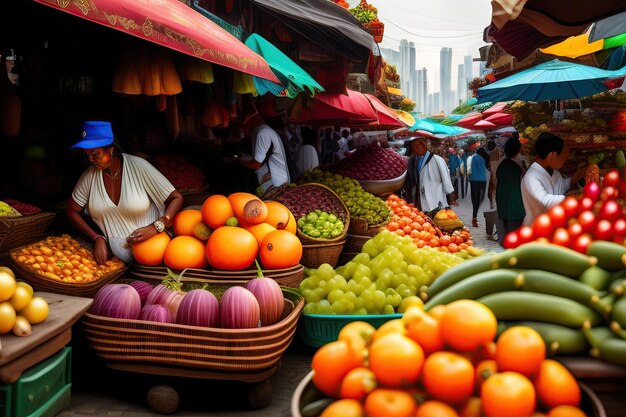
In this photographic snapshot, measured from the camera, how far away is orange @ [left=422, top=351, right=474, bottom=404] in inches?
63.5

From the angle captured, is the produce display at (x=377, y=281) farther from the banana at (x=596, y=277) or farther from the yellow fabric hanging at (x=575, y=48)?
the yellow fabric hanging at (x=575, y=48)

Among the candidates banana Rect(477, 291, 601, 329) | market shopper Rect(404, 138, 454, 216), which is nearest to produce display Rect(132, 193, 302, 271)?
banana Rect(477, 291, 601, 329)

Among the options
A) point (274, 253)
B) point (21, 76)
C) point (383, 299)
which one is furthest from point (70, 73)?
point (383, 299)

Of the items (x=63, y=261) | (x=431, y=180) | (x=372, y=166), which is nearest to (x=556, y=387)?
(x=63, y=261)

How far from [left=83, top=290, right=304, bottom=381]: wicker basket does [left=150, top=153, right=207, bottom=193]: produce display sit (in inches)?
100.0

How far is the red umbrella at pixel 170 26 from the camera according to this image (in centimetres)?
287

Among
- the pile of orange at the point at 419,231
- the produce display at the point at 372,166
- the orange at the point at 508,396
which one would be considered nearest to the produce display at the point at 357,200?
the pile of orange at the point at 419,231

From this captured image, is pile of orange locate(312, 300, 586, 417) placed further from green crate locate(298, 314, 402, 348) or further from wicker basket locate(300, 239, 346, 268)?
wicker basket locate(300, 239, 346, 268)

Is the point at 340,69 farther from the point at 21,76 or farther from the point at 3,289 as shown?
the point at 3,289

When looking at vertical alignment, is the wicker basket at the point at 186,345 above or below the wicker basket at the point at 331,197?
below

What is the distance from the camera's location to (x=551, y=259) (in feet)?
6.40

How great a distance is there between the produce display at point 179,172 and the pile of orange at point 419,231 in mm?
2490

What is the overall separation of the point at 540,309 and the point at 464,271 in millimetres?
377

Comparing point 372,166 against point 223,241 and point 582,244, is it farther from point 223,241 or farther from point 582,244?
point 582,244
